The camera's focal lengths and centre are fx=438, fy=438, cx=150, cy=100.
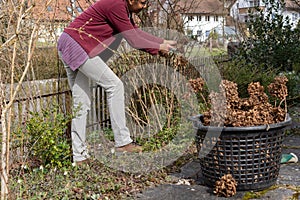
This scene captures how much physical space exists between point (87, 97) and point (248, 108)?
1.50 m

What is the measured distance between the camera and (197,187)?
3482 mm

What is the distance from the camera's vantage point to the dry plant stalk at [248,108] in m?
3.24

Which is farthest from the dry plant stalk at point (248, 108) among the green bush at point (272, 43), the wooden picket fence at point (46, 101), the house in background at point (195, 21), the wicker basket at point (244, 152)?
the green bush at point (272, 43)

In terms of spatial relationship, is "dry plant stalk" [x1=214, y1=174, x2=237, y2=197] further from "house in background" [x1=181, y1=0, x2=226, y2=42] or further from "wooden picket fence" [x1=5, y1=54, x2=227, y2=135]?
"house in background" [x1=181, y1=0, x2=226, y2=42]

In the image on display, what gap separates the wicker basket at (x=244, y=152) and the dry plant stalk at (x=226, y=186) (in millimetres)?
85

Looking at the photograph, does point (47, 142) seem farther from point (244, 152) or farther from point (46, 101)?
point (244, 152)

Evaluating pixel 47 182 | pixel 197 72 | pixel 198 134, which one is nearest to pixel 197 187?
pixel 198 134

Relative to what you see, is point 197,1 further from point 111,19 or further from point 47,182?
point 47,182

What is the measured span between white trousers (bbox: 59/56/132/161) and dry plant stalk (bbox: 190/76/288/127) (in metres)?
0.74

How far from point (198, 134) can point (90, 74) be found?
112 centimetres

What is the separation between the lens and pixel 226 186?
10.5ft

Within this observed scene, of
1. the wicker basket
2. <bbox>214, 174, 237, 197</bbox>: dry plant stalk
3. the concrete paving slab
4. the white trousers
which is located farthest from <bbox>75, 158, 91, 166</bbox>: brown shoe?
<bbox>214, 174, 237, 197</bbox>: dry plant stalk

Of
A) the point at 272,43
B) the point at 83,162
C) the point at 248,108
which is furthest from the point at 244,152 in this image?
the point at 272,43

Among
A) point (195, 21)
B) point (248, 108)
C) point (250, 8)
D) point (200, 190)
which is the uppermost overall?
point (250, 8)
